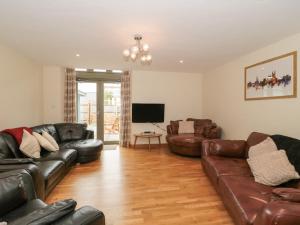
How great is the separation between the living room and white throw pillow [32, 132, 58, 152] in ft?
0.07

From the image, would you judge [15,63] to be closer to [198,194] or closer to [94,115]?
[94,115]

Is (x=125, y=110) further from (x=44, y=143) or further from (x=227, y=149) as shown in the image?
(x=227, y=149)

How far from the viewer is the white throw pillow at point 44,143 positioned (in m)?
3.43

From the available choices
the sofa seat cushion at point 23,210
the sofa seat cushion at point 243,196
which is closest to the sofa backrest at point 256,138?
the sofa seat cushion at point 243,196

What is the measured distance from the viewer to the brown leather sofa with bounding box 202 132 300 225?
1236 millimetres

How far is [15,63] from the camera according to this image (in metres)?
3.85

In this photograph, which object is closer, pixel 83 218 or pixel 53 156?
pixel 83 218

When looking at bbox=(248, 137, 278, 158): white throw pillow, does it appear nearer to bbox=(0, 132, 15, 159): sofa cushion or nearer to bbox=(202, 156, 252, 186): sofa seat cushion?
bbox=(202, 156, 252, 186): sofa seat cushion

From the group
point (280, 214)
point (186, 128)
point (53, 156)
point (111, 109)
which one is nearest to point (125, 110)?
point (111, 109)

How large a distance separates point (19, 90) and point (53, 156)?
6.27ft

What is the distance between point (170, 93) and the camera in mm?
6055

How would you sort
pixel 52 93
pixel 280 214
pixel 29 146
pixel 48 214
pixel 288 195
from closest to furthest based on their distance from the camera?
1. pixel 48 214
2. pixel 280 214
3. pixel 288 195
4. pixel 29 146
5. pixel 52 93

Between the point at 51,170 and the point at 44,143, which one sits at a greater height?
the point at 44,143

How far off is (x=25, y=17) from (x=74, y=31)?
628 millimetres
